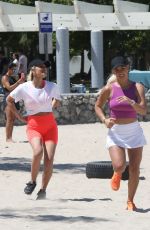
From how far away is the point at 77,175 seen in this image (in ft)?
37.1

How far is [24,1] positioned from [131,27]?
15.8 metres

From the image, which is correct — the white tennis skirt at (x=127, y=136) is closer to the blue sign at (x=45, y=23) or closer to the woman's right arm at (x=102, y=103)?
the woman's right arm at (x=102, y=103)

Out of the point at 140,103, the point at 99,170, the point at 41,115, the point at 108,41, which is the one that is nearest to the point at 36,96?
the point at 41,115

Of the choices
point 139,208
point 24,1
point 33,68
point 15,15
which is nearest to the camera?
point 139,208

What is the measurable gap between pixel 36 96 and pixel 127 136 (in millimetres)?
1525

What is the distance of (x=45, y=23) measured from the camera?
69.9 feet

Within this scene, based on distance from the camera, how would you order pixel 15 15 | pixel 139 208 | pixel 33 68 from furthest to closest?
1. pixel 15 15
2. pixel 33 68
3. pixel 139 208

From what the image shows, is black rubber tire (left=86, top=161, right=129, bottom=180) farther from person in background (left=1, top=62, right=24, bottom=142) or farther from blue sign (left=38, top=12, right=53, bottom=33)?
blue sign (left=38, top=12, right=53, bottom=33)

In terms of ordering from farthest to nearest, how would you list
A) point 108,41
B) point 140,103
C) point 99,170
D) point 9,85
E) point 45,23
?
point 108,41 → point 45,23 → point 9,85 → point 99,170 → point 140,103

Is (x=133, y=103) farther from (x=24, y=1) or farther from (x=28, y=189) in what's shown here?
(x=24, y=1)

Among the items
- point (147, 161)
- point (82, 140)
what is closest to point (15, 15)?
point (82, 140)

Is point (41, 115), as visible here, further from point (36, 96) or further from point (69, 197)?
point (69, 197)

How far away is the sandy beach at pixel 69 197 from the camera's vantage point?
7527mm

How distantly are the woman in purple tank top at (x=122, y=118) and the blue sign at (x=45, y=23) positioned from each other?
13324 millimetres
